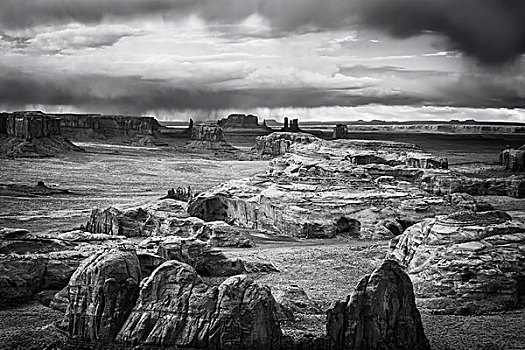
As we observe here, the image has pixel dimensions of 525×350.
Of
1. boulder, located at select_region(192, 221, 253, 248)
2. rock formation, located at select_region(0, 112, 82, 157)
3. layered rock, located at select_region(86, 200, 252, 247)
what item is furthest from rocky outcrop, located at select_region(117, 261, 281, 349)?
rock formation, located at select_region(0, 112, 82, 157)

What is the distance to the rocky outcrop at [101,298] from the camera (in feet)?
50.2

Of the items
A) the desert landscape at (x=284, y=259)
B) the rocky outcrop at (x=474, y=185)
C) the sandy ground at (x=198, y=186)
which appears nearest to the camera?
the desert landscape at (x=284, y=259)

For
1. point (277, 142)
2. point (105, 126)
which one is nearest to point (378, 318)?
point (277, 142)

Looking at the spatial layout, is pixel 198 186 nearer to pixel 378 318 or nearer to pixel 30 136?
pixel 30 136

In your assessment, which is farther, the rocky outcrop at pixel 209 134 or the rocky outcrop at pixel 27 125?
the rocky outcrop at pixel 209 134

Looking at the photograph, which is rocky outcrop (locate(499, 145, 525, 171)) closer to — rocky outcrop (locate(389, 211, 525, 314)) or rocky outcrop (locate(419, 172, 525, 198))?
rocky outcrop (locate(419, 172, 525, 198))

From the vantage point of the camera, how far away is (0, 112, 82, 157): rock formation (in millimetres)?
92963

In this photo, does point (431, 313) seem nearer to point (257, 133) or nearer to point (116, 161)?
point (116, 161)

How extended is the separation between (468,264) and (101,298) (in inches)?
428

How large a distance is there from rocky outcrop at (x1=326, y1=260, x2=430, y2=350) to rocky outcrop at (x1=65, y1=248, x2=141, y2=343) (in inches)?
192

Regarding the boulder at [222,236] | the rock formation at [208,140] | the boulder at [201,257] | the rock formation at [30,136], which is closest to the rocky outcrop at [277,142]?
the rock formation at [208,140]

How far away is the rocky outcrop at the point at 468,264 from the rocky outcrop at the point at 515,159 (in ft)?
166

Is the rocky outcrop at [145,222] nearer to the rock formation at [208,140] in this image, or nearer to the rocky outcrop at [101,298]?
the rocky outcrop at [101,298]

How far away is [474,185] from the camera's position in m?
52.2
